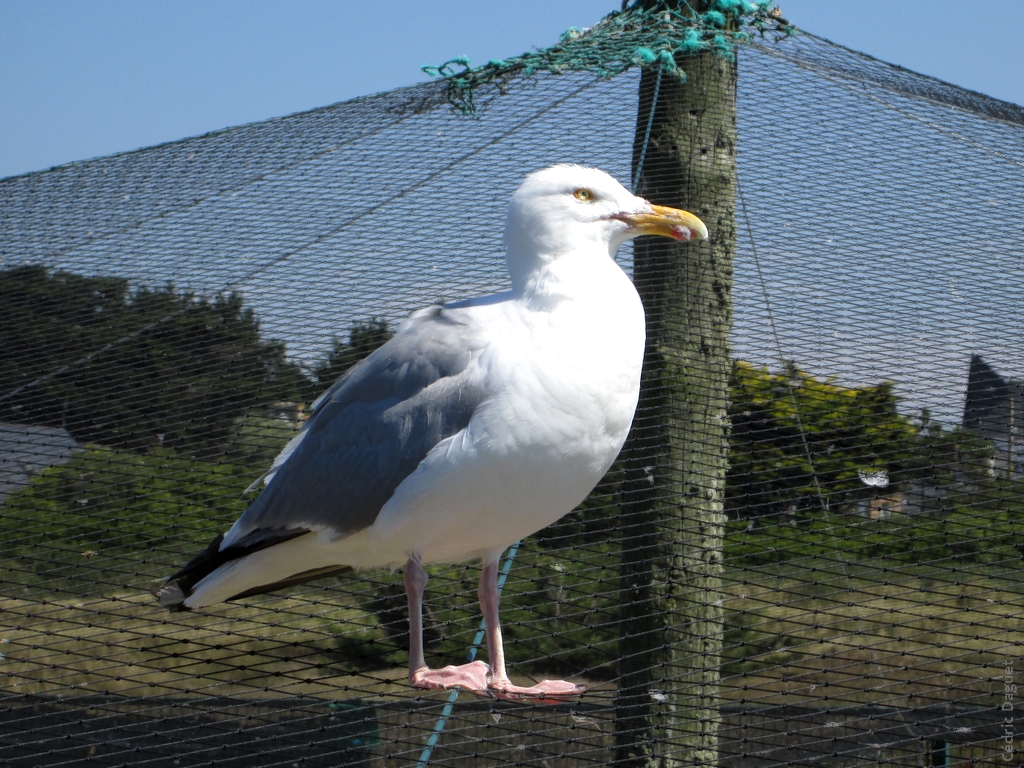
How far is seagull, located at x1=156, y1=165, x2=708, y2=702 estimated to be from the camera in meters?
2.25

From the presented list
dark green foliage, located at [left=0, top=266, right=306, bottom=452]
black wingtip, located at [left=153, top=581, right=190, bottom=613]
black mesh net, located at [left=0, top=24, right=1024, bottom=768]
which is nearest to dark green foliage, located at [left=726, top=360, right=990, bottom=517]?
black mesh net, located at [left=0, top=24, right=1024, bottom=768]

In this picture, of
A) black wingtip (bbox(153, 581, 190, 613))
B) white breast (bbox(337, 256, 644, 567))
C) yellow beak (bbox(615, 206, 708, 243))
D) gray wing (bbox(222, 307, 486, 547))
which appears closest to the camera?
white breast (bbox(337, 256, 644, 567))

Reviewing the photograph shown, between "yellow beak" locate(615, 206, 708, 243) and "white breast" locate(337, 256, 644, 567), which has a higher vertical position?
"yellow beak" locate(615, 206, 708, 243)

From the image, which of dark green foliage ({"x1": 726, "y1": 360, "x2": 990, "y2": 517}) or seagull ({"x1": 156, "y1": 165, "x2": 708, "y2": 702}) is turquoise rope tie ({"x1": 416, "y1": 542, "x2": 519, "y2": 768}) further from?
dark green foliage ({"x1": 726, "y1": 360, "x2": 990, "y2": 517})

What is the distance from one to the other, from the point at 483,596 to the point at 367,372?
685mm

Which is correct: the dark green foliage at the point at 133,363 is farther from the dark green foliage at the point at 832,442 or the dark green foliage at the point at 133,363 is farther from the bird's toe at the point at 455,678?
the dark green foliage at the point at 832,442

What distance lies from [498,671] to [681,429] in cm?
115

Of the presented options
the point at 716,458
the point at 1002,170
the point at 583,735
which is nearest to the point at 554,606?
the point at 583,735

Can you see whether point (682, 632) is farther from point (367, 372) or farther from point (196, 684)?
point (196, 684)

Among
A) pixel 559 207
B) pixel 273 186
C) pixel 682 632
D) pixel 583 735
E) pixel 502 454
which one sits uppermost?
pixel 273 186

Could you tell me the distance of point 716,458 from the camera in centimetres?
329

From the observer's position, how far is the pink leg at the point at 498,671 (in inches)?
94.7

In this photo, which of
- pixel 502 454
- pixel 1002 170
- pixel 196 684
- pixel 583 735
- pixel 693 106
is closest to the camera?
pixel 502 454

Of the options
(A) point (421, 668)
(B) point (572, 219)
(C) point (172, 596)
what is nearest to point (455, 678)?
(A) point (421, 668)
